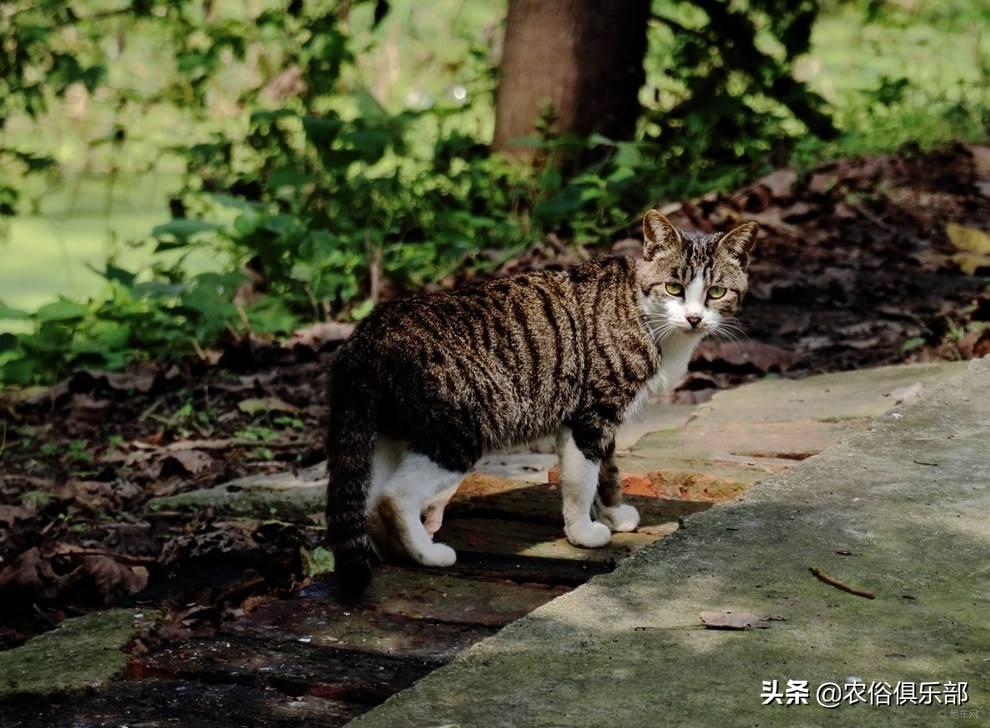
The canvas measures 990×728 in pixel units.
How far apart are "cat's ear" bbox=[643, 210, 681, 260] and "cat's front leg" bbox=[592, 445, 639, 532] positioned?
2.07 ft

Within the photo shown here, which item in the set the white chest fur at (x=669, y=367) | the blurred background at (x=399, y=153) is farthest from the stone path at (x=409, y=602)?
the blurred background at (x=399, y=153)

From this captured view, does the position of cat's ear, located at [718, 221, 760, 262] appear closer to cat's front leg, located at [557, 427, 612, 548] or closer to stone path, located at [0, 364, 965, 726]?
stone path, located at [0, 364, 965, 726]

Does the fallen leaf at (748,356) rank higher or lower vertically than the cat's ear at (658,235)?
lower

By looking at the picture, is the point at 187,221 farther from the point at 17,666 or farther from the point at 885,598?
the point at 885,598

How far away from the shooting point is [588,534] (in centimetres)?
362

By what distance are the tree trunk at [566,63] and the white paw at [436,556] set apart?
4640 mm

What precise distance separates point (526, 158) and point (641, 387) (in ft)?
13.2

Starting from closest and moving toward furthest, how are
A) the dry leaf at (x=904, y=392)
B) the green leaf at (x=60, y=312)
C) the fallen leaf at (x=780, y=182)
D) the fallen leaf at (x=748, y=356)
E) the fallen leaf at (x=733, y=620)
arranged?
1. the fallen leaf at (x=733, y=620)
2. the dry leaf at (x=904, y=392)
3. the fallen leaf at (x=748, y=356)
4. the green leaf at (x=60, y=312)
5. the fallen leaf at (x=780, y=182)

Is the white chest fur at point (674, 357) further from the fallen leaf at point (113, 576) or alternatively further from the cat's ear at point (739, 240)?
the fallen leaf at point (113, 576)

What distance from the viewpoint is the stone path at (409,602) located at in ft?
8.87

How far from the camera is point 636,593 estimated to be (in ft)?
9.30

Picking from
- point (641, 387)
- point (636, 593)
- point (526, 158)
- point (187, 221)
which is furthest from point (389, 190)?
point (636, 593)

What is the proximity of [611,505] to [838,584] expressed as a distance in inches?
41.6

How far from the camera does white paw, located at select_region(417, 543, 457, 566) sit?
11.4 feet
